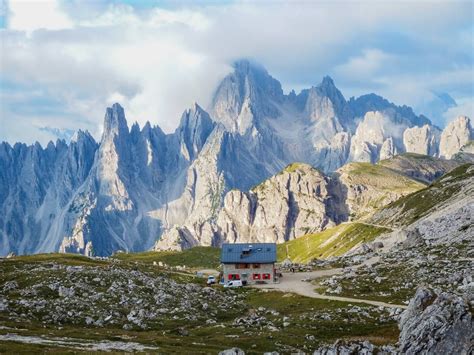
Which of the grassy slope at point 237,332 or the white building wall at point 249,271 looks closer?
the grassy slope at point 237,332

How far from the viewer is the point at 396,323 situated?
66.8m

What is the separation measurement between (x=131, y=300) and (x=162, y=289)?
39.5 feet

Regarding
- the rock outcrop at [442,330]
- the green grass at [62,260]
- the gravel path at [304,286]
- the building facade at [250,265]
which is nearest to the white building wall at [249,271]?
the building facade at [250,265]

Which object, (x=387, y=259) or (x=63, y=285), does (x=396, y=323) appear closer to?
(x=63, y=285)

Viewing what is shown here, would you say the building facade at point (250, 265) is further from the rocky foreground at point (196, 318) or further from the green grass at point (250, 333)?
the green grass at point (250, 333)

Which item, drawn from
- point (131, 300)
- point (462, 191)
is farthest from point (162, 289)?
point (462, 191)

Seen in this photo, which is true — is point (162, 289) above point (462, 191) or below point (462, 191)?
below

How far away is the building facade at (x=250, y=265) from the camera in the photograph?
13188 cm

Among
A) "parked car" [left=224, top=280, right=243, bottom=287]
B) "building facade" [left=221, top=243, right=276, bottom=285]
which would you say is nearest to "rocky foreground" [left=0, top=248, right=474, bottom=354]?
"parked car" [left=224, top=280, right=243, bottom=287]

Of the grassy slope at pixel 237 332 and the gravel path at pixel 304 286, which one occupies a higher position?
the gravel path at pixel 304 286

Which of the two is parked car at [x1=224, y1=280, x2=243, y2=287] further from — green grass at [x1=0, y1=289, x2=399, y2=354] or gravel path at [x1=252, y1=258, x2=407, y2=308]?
green grass at [x1=0, y1=289, x2=399, y2=354]

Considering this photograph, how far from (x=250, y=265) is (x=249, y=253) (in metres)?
4.31

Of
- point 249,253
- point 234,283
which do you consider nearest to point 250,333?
point 234,283

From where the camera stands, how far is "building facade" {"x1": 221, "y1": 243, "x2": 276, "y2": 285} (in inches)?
5192
